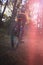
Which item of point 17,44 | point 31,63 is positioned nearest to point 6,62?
point 31,63

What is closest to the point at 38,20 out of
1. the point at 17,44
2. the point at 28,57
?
the point at 17,44

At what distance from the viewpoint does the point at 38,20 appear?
16609 millimetres

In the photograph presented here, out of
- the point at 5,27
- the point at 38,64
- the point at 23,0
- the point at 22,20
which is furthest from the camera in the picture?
the point at 5,27

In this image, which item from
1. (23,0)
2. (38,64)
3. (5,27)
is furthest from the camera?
(5,27)

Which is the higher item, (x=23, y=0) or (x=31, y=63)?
(x=23, y=0)

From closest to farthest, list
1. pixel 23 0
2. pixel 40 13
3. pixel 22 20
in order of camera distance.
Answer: pixel 22 20, pixel 23 0, pixel 40 13

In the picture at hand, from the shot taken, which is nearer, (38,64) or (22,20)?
(38,64)

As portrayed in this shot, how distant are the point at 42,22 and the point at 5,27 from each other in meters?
4.67

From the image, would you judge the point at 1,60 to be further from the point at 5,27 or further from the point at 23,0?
the point at 5,27

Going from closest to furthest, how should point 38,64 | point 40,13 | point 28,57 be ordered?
point 38,64 < point 28,57 < point 40,13

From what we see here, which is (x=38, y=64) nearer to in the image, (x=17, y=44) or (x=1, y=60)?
(x=1, y=60)

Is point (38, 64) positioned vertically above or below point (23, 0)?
below

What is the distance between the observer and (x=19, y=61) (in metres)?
6.39

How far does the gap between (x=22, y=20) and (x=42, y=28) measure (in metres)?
8.23
